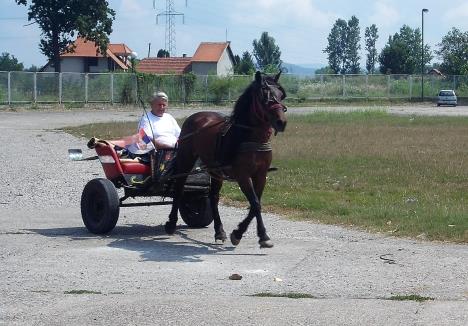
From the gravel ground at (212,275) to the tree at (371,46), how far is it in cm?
15462

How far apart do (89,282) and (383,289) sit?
305 centimetres

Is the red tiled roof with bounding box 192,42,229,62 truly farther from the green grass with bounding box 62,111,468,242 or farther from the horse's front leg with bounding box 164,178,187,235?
the horse's front leg with bounding box 164,178,187,235

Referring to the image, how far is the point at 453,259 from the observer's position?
37.5ft

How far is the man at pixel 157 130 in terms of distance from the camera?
14070mm

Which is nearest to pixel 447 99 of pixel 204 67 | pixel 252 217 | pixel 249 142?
pixel 204 67

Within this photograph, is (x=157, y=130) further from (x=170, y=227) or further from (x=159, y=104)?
(x=170, y=227)

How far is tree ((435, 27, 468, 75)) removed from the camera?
107 meters

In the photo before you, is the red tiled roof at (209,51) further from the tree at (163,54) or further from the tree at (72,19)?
the tree at (72,19)

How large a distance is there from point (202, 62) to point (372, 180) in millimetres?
88874

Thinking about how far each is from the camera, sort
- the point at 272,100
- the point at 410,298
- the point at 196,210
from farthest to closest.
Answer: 1. the point at 196,210
2. the point at 272,100
3. the point at 410,298

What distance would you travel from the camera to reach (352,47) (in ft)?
573

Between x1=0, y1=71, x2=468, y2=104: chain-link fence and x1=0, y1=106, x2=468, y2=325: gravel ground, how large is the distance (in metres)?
39.4

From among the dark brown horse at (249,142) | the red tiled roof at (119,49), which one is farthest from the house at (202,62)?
the dark brown horse at (249,142)

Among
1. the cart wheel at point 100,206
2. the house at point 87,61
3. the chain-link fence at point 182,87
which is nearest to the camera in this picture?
the cart wheel at point 100,206
